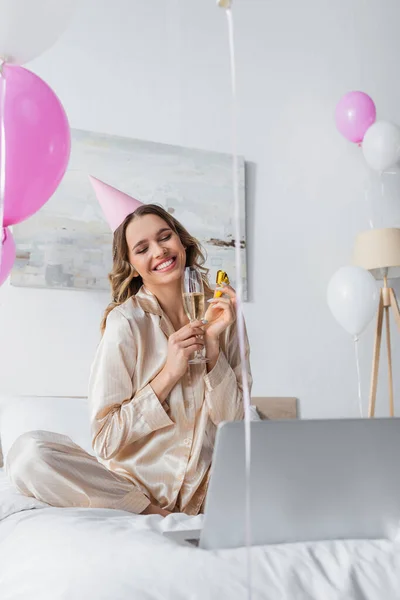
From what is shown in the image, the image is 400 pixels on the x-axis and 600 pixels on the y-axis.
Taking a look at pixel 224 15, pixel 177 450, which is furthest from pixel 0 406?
pixel 224 15

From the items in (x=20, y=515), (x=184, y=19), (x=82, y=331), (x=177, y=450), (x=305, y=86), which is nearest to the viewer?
(x=20, y=515)

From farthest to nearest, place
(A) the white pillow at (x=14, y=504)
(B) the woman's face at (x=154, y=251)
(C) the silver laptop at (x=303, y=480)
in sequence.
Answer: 1. (B) the woman's face at (x=154, y=251)
2. (A) the white pillow at (x=14, y=504)
3. (C) the silver laptop at (x=303, y=480)

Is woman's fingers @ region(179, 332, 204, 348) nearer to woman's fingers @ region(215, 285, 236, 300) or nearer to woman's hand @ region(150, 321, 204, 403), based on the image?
woman's hand @ region(150, 321, 204, 403)

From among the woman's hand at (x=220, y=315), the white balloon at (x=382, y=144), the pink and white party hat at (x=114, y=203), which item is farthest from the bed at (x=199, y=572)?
the white balloon at (x=382, y=144)

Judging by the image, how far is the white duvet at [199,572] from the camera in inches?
30.4

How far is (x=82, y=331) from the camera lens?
2.65m

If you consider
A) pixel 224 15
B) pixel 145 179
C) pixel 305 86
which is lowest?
pixel 145 179

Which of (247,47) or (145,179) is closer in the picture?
(145,179)

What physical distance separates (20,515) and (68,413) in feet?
3.34

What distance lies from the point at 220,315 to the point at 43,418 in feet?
A: 2.82

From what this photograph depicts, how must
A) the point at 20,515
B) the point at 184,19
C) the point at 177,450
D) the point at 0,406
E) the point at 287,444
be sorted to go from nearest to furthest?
the point at 287,444 < the point at 20,515 < the point at 177,450 < the point at 0,406 < the point at 184,19

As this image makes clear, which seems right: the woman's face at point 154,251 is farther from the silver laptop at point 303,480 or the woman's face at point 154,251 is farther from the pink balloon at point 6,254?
the silver laptop at point 303,480

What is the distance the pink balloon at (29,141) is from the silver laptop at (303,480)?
1102mm

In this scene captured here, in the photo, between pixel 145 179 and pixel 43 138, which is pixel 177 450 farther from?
pixel 145 179
